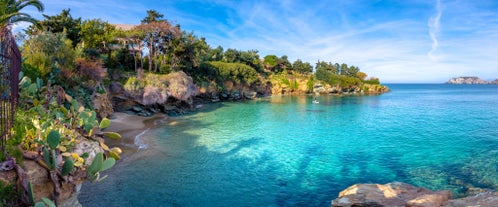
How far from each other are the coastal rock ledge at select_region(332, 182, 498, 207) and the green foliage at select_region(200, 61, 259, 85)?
45114 mm

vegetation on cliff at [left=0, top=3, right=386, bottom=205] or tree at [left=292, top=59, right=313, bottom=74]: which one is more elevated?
tree at [left=292, top=59, right=313, bottom=74]

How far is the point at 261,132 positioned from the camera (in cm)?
2489

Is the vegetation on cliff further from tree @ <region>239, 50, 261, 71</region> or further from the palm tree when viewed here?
tree @ <region>239, 50, 261, 71</region>

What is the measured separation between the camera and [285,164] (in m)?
15.9

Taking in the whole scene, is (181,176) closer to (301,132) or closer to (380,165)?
(380,165)

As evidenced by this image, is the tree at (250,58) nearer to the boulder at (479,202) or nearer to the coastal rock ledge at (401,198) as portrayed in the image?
the coastal rock ledge at (401,198)

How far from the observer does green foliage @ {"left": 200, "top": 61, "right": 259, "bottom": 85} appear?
53562 millimetres

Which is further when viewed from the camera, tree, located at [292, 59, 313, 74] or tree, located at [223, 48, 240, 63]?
tree, located at [292, 59, 313, 74]

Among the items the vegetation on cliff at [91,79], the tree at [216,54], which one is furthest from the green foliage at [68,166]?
the tree at [216,54]

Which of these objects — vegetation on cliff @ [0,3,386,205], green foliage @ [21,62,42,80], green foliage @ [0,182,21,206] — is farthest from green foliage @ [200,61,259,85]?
green foliage @ [0,182,21,206]

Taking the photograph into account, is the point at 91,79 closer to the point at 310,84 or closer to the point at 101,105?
the point at 101,105

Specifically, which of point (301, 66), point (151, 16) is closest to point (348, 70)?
point (301, 66)

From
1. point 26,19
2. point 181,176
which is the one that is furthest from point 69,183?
point 26,19

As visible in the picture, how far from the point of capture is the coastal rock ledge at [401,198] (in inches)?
312
